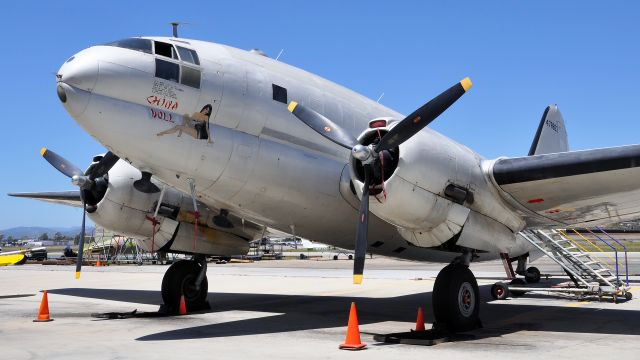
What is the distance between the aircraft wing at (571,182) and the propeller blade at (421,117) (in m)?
1.71

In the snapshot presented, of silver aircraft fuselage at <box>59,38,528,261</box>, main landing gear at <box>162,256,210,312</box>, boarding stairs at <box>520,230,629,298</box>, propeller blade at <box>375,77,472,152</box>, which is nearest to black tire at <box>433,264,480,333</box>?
silver aircraft fuselage at <box>59,38,528,261</box>

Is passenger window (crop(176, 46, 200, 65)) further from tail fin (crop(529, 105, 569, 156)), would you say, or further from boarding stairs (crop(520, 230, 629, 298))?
tail fin (crop(529, 105, 569, 156))

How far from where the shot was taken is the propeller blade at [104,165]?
1301cm

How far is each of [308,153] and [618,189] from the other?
5.56 m

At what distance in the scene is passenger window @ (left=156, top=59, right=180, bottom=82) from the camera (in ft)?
31.9

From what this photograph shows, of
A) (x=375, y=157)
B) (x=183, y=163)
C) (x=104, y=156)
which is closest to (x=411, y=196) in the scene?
(x=375, y=157)

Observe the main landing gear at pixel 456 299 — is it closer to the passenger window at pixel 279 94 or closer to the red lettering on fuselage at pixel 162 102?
the passenger window at pixel 279 94

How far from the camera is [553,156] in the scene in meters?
10.3

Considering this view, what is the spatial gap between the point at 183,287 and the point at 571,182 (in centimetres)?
840

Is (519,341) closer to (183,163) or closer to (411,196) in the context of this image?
(411,196)

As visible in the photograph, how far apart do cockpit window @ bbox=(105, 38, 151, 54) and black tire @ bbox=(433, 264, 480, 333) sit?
6.31 metres

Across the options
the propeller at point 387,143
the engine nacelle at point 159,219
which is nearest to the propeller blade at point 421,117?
the propeller at point 387,143

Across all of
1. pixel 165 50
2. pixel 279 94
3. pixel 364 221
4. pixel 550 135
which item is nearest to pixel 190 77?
pixel 165 50

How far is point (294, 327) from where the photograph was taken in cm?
1105
